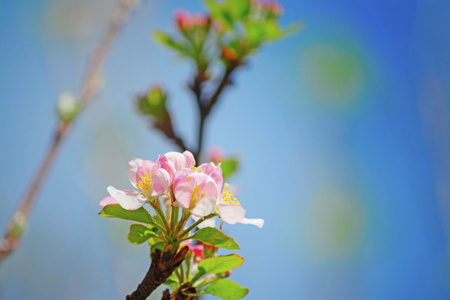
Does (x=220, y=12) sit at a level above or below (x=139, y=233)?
above

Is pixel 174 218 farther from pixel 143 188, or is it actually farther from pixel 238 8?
pixel 238 8

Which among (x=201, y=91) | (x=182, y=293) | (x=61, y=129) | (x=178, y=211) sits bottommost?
(x=182, y=293)

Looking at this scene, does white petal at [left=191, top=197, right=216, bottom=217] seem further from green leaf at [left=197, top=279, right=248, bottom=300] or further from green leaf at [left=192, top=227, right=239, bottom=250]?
green leaf at [left=197, top=279, right=248, bottom=300]

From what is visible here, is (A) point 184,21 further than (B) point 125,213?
Yes

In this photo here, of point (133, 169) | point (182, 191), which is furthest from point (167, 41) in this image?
point (182, 191)

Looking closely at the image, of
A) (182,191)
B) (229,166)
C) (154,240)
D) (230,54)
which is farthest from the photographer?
(230,54)

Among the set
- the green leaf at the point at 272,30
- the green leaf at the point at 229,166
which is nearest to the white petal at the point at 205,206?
the green leaf at the point at 229,166

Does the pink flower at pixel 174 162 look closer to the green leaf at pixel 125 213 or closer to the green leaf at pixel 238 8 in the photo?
the green leaf at pixel 125 213

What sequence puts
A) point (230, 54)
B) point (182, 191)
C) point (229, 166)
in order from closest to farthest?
point (182, 191), point (229, 166), point (230, 54)
